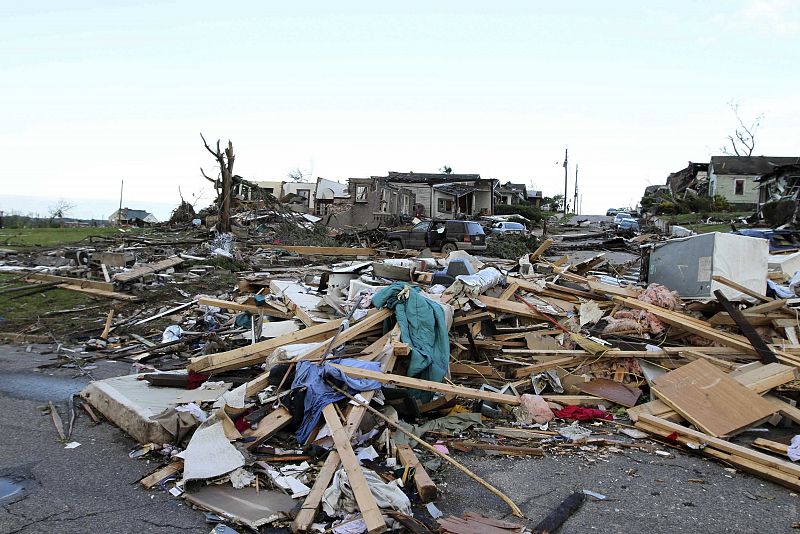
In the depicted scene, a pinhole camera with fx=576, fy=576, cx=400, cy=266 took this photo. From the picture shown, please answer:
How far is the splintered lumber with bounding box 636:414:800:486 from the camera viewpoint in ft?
15.2

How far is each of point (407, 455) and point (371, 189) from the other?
1193 inches

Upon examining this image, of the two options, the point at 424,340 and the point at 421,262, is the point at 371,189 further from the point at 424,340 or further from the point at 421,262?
the point at 424,340

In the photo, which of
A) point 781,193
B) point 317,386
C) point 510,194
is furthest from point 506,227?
point 317,386

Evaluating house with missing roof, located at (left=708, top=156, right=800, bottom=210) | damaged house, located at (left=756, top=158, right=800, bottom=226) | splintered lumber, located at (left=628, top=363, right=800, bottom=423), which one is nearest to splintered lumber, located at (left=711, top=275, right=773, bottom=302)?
splintered lumber, located at (left=628, top=363, right=800, bottom=423)

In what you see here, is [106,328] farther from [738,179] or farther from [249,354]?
[738,179]

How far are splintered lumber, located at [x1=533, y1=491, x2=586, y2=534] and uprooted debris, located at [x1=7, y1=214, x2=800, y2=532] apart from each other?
18 millimetres

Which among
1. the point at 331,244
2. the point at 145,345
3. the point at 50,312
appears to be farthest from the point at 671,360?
the point at 331,244

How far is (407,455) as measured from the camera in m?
4.65

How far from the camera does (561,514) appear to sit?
13.2ft

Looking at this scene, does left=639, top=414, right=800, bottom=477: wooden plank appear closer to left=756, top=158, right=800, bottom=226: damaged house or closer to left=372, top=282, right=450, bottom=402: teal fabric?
left=372, top=282, right=450, bottom=402: teal fabric

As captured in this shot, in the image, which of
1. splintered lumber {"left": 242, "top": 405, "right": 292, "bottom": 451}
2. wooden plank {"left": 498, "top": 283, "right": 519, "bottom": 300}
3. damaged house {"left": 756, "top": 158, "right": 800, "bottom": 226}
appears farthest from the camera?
damaged house {"left": 756, "top": 158, "right": 800, "bottom": 226}

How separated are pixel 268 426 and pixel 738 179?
5354 cm

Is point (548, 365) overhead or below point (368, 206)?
below

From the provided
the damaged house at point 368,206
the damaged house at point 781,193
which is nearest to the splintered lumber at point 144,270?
the damaged house at point 368,206
